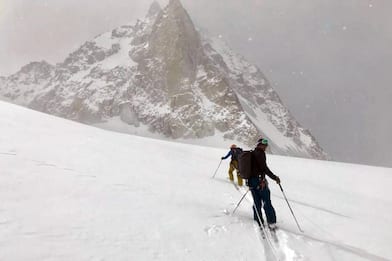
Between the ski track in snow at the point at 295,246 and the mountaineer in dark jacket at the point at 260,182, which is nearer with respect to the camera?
the ski track in snow at the point at 295,246

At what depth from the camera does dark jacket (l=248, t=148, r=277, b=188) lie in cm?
761

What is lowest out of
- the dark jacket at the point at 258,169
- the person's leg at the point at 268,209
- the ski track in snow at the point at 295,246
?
the ski track in snow at the point at 295,246

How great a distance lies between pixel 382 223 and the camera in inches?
343

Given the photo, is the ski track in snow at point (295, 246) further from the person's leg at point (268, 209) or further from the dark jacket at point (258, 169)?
the dark jacket at point (258, 169)

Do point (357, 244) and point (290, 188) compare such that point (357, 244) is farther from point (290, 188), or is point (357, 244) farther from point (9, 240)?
point (290, 188)

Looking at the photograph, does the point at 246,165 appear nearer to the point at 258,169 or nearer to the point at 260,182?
the point at 258,169

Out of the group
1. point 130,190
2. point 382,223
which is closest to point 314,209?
point 382,223

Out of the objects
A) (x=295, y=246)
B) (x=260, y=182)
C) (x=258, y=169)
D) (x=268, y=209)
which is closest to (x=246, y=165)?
(x=258, y=169)

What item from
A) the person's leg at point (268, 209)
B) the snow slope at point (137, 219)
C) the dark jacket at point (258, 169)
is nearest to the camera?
the snow slope at point (137, 219)

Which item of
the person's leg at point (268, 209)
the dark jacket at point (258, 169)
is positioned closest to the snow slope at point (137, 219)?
the person's leg at point (268, 209)

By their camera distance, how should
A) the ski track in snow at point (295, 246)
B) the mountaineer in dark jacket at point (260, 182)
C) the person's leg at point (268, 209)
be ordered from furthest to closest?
the mountaineer in dark jacket at point (260, 182), the person's leg at point (268, 209), the ski track in snow at point (295, 246)

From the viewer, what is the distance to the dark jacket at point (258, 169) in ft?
25.0

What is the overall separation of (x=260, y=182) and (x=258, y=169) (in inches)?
12.9

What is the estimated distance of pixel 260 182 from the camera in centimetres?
756
